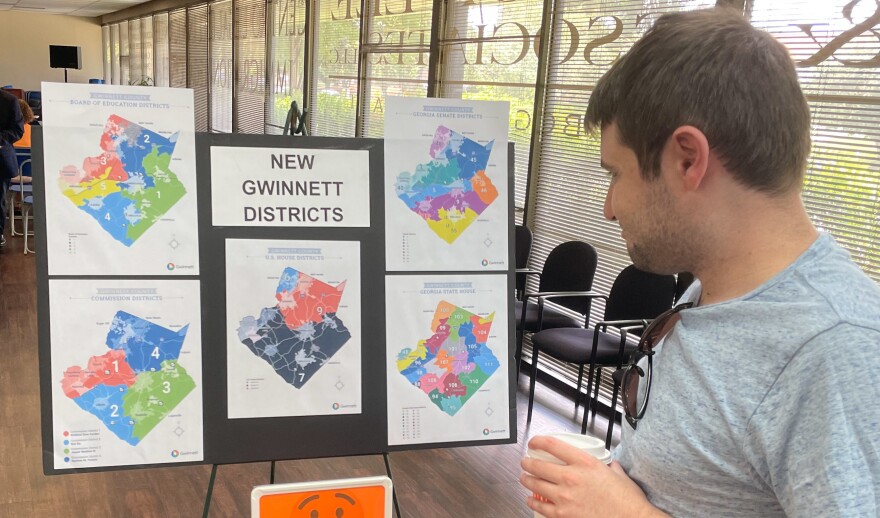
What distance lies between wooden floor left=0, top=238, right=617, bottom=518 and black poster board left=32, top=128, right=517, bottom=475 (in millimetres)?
1282

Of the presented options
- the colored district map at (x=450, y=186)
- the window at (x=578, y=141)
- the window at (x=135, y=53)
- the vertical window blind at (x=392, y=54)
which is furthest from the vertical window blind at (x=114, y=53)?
the colored district map at (x=450, y=186)

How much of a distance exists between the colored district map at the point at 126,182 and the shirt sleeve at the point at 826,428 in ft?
4.83

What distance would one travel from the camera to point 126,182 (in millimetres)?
1820

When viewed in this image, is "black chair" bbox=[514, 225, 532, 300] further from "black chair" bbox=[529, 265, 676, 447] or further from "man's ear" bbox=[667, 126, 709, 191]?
"man's ear" bbox=[667, 126, 709, 191]

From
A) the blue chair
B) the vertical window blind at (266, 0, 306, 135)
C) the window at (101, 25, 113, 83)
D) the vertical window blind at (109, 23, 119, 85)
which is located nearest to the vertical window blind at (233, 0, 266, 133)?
the vertical window blind at (266, 0, 306, 135)

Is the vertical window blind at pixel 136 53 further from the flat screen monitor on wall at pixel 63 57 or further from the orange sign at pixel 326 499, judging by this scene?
the orange sign at pixel 326 499

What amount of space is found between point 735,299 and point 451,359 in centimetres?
119

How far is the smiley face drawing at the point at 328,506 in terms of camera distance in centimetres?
175

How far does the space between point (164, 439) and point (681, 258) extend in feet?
4.61

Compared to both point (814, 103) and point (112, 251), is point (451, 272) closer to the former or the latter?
point (112, 251)

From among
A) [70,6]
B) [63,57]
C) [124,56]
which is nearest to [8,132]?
[70,6]

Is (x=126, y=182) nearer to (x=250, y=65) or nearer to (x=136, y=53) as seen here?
(x=250, y=65)

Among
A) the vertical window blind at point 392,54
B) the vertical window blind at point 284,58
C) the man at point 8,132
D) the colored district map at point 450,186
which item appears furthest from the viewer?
the vertical window blind at point 284,58

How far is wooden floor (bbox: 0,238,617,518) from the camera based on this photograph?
3076mm
